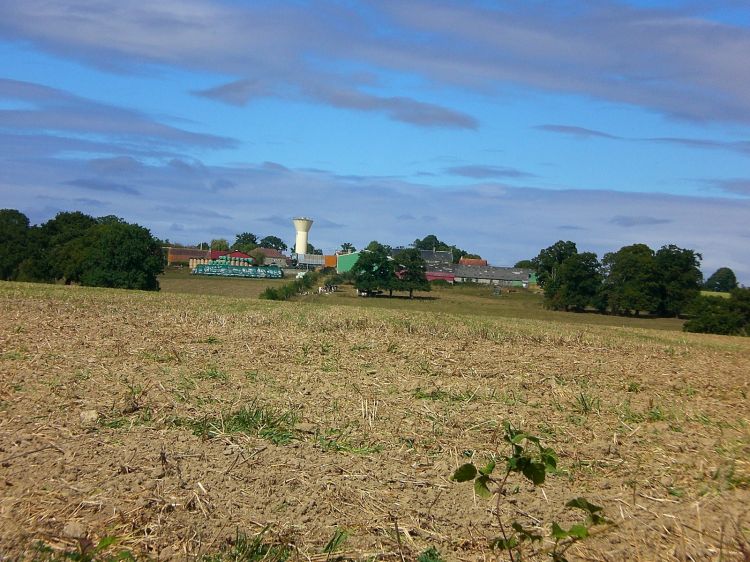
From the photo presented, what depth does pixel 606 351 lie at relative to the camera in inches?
600

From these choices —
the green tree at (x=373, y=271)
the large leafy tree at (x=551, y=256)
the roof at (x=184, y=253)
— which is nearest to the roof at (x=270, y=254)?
the roof at (x=184, y=253)

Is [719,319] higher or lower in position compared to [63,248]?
lower

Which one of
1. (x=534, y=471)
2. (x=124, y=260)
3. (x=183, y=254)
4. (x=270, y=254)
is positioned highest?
(x=270, y=254)

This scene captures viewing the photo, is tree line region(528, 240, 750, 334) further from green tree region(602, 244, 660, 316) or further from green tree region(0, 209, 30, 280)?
green tree region(0, 209, 30, 280)

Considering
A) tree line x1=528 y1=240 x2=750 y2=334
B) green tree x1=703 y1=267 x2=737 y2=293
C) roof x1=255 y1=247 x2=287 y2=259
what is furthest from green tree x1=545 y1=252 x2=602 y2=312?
roof x1=255 y1=247 x2=287 y2=259

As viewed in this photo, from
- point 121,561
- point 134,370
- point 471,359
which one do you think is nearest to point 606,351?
point 471,359

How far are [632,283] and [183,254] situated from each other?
284ft

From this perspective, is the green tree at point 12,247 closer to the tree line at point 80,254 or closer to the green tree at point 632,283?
the tree line at point 80,254

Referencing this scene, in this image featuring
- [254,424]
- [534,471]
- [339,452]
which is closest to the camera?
[534,471]

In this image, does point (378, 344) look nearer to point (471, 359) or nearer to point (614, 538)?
point (471, 359)

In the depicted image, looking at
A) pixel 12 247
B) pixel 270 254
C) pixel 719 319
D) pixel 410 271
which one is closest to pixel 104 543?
pixel 719 319

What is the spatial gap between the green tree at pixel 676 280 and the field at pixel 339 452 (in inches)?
2536

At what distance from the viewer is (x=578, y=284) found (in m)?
73.7

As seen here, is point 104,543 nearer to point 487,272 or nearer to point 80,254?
point 80,254
